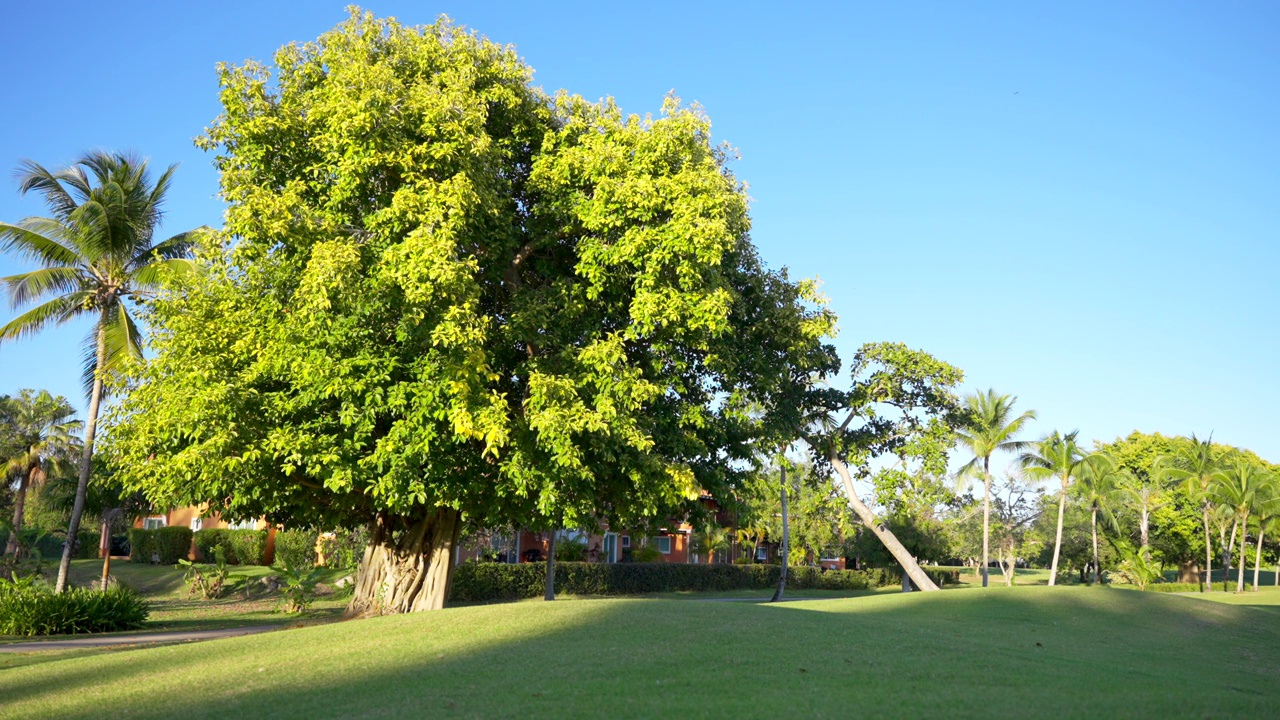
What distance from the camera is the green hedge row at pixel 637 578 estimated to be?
110 ft

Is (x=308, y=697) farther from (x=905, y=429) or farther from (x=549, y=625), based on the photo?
(x=905, y=429)

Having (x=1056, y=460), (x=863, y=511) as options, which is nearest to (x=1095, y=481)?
(x=1056, y=460)

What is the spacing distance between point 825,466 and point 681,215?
16547 millimetres

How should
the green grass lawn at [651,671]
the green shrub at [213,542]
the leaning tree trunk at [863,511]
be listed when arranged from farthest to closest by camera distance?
the green shrub at [213,542], the leaning tree trunk at [863,511], the green grass lawn at [651,671]

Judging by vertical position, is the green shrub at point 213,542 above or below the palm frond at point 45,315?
below

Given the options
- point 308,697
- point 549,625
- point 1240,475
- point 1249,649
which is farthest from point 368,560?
point 1240,475

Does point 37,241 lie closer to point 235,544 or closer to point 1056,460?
point 235,544

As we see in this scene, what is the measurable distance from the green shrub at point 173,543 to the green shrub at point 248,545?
278 cm

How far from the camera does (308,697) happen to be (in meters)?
9.35

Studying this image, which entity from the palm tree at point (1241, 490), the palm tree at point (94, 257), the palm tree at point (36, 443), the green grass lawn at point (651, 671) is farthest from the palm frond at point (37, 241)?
the palm tree at point (1241, 490)

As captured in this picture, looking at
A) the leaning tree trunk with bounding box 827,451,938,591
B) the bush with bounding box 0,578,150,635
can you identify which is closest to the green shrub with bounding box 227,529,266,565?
the bush with bounding box 0,578,150,635

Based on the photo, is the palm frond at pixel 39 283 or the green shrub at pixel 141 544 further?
the green shrub at pixel 141 544

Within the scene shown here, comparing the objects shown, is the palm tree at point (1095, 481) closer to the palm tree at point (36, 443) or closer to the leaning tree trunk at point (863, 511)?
the leaning tree trunk at point (863, 511)

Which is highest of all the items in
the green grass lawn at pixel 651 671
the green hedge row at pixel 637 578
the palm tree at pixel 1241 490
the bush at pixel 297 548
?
the palm tree at pixel 1241 490
